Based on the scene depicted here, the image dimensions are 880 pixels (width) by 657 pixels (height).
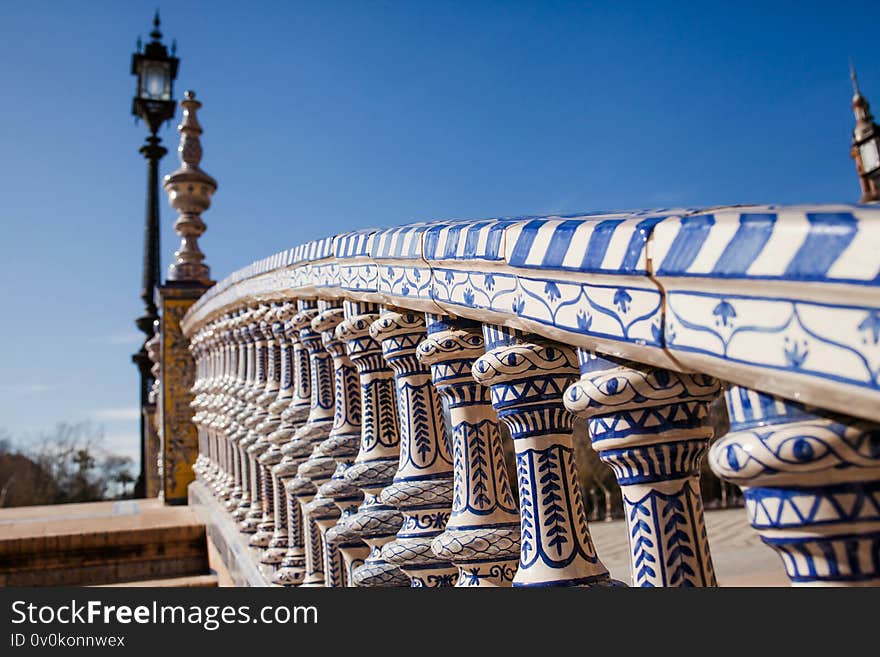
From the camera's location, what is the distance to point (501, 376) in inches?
51.6

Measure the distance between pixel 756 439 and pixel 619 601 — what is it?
0.36 meters

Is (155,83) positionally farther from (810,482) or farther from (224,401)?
(810,482)

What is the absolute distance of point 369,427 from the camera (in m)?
2.16

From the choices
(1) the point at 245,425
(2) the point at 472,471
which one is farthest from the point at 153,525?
(2) the point at 472,471

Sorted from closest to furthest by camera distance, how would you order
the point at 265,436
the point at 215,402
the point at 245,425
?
the point at 265,436 → the point at 245,425 → the point at 215,402

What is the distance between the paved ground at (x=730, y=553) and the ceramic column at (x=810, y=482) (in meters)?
2.70

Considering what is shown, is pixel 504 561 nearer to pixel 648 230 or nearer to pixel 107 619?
pixel 107 619

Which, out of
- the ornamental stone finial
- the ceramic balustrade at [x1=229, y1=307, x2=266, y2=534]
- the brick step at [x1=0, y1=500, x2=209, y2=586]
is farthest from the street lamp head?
the ceramic balustrade at [x1=229, y1=307, x2=266, y2=534]

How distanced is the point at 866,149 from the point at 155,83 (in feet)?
51.6

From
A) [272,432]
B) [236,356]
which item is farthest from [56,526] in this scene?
[272,432]

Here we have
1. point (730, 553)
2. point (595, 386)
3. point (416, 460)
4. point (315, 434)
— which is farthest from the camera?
point (730, 553)

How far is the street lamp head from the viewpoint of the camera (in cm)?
1283

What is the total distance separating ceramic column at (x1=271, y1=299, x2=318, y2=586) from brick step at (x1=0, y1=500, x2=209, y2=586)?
2.17 metres

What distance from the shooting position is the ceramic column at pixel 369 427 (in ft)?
6.75
